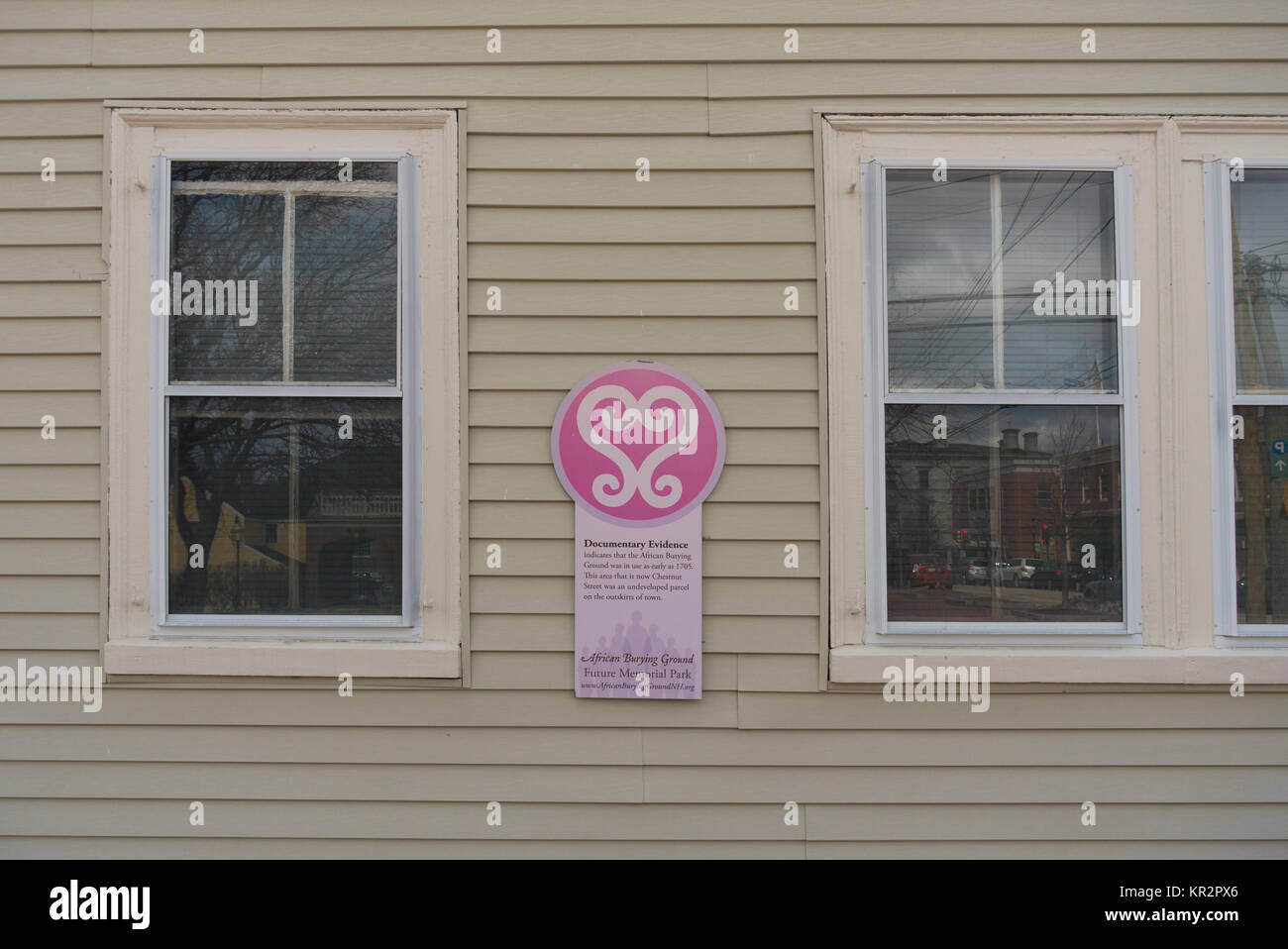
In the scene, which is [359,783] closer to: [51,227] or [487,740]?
[487,740]

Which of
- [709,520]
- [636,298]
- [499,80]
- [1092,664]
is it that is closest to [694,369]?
[636,298]

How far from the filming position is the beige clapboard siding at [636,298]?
127 inches

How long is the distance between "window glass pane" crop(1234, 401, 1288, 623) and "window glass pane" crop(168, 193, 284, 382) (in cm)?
347

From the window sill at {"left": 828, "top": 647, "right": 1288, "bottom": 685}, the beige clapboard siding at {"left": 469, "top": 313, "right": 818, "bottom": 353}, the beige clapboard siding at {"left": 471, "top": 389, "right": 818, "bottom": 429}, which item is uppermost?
the beige clapboard siding at {"left": 469, "top": 313, "right": 818, "bottom": 353}

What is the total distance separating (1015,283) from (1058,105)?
2.15ft

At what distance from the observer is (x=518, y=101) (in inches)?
129

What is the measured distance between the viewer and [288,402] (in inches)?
127

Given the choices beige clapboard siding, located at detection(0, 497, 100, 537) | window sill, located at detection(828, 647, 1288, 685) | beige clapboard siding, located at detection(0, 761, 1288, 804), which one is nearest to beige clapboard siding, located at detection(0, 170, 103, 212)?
beige clapboard siding, located at detection(0, 497, 100, 537)

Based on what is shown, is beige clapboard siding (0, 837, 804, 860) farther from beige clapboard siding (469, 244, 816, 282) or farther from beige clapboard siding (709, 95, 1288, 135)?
beige clapboard siding (709, 95, 1288, 135)

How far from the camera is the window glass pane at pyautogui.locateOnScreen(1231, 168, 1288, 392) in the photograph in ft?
10.6

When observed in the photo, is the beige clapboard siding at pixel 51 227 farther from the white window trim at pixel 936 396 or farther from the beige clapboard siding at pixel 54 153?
the white window trim at pixel 936 396

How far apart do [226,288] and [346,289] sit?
0.43 metres
